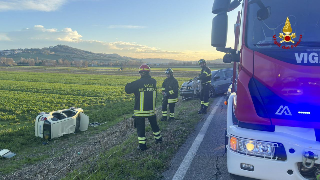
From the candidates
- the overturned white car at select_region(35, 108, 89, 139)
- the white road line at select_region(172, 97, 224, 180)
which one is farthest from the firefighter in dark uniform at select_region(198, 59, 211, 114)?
the overturned white car at select_region(35, 108, 89, 139)

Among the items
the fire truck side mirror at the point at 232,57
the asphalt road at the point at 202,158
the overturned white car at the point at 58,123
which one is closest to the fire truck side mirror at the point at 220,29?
the fire truck side mirror at the point at 232,57

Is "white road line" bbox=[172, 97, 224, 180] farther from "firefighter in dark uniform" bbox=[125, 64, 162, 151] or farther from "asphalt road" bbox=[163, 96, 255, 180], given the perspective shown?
"firefighter in dark uniform" bbox=[125, 64, 162, 151]

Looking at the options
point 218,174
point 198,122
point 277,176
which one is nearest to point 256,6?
point 277,176

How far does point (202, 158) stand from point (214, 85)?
9.33m

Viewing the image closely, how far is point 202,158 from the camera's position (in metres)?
4.45

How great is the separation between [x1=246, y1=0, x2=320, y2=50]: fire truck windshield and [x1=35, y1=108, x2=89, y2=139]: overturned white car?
582cm

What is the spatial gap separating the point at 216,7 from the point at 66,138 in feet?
19.2

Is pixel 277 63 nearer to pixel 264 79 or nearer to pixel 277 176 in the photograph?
pixel 264 79

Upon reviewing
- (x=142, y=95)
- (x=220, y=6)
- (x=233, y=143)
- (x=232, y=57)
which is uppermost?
(x=220, y=6)

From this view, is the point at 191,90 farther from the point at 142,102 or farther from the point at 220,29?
the point at 220,29

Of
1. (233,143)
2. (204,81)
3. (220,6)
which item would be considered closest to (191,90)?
(204,81)

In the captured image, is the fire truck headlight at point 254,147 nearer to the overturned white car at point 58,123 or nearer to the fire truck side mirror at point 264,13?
the fire truck side mirror at point 264,13
